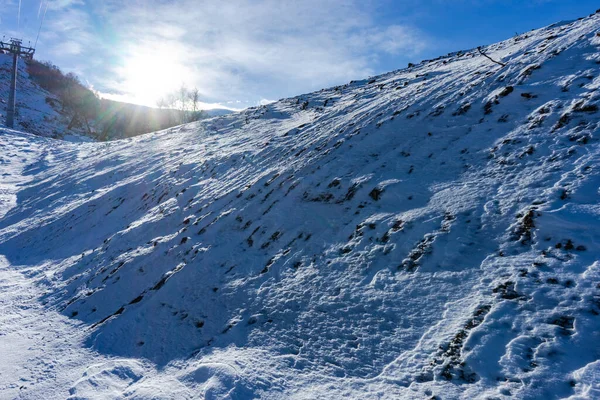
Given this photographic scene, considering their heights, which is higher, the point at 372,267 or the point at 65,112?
the point at 65,112

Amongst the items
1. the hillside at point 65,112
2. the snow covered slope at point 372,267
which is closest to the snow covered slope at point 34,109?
the hillside at point 65,112

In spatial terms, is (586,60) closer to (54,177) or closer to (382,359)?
(382,359)

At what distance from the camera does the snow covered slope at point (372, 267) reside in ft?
11.5

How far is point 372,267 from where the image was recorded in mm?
5047

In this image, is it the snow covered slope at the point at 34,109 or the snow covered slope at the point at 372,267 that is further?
the snow covered slope at the point at 34,109

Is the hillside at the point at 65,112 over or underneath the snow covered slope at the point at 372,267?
over

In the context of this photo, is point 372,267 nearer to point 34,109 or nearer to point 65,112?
point 34,109

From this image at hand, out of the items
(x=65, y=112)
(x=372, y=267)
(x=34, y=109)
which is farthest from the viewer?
(x=65, y=112)

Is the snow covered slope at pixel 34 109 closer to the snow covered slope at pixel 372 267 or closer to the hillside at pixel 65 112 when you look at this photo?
the hillside at pixel 65 112

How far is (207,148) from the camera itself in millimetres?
16062

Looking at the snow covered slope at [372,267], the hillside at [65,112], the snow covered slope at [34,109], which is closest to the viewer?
the snow covered slope at [372,267]

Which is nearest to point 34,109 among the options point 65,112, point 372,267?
point 65,112

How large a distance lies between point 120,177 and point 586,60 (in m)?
17.3

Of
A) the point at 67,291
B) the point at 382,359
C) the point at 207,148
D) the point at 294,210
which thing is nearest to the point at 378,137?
the point at 294,210
